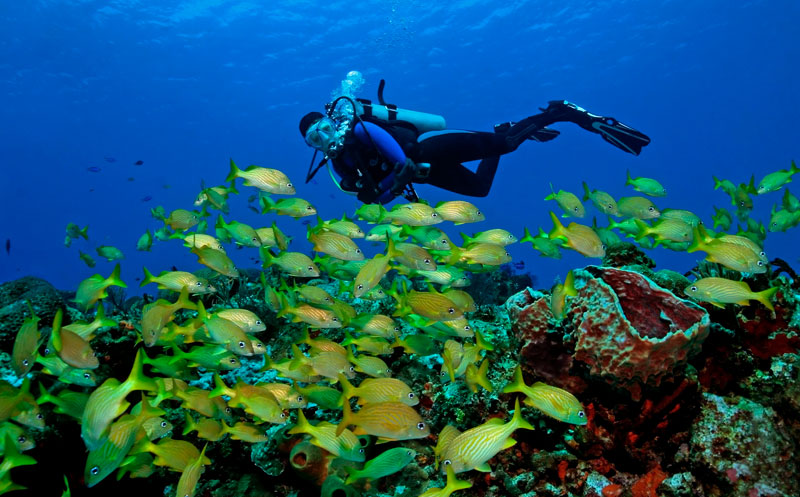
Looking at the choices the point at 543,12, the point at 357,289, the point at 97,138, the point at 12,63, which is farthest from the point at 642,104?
Answer: the point at 97,138

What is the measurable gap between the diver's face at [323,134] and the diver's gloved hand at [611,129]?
6760 mm

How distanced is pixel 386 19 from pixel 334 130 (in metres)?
40.7

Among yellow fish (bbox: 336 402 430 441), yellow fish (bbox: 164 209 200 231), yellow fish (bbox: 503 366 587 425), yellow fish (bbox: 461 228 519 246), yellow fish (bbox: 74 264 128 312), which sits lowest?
yellow fish (bbox: 74 264 128 312)

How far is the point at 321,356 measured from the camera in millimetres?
3500

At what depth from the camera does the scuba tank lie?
8.54 metres

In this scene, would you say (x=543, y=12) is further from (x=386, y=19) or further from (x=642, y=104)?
(x=642, y=104)

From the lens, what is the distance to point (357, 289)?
3.71m

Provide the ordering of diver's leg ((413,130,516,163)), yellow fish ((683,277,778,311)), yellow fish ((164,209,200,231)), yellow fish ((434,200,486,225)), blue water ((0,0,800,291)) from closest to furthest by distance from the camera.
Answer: yellow fish ((683,277,778,311)), yellow fish ((434,200,486,225)), yellow fish ((164,209,200,231)), diver's leg ((413,130,516,163)), blue water ((0,0,800,291))

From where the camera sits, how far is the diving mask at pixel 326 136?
292 inches

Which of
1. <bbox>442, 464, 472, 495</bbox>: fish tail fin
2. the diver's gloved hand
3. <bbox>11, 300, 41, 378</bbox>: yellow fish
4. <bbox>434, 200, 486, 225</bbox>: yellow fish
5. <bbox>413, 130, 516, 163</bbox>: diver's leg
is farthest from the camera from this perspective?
the diver's gloved hand

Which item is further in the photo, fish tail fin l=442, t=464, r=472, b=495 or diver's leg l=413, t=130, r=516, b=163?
diver's leg l=413, t=130, r=516, b=163

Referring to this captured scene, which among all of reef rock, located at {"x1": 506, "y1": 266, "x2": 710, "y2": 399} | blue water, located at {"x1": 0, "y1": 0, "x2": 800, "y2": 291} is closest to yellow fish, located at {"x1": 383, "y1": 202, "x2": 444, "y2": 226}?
reef rock, located at {"x1": 506, "y1": 266, "x2": 710, "y2": 399}

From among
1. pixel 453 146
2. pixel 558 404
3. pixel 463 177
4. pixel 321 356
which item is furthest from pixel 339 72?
pixel 558 404

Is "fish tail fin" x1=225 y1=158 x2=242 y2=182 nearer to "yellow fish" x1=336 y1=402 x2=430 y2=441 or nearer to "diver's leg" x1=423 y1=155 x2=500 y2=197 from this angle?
"yellow fish" x1=336 y1=402 x2=430 y2=441
